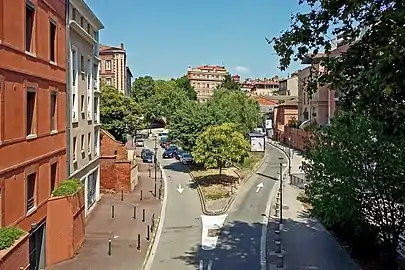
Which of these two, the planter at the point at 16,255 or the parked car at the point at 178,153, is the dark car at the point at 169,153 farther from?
the planter at the point at 16,255

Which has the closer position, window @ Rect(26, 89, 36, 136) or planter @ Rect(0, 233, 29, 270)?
planter @ Rect(0, 233, 29, 270)

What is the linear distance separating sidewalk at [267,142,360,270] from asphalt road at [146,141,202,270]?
3.28m

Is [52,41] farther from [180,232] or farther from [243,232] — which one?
[243,232]

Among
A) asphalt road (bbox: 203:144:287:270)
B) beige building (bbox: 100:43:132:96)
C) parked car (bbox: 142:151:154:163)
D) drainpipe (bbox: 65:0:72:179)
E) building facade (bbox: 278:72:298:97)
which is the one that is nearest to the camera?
asphalt road (bbox: 203:144:287:270)

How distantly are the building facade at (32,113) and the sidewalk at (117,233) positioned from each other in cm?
182

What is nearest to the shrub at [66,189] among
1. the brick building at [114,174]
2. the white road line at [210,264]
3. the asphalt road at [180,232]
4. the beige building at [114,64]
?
the asphalt road at [180,232]

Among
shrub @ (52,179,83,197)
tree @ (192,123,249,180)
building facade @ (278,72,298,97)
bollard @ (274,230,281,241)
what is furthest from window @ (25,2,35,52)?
building facade @ (278,72,298,97)

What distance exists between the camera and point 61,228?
19.4 m

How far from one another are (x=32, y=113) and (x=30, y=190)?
106 inches

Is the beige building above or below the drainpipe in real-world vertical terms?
above

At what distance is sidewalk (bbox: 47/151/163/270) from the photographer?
19109mm

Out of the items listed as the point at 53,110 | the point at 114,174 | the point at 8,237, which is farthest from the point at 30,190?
the point at 114,174

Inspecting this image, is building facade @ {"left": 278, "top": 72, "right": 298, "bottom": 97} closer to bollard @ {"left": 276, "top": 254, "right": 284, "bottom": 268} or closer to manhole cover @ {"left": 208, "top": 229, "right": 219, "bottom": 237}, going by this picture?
manhole cover @ {"left": 208, "top": 229, "right": 219, "bottom": 237}

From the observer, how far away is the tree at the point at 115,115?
146 feet
